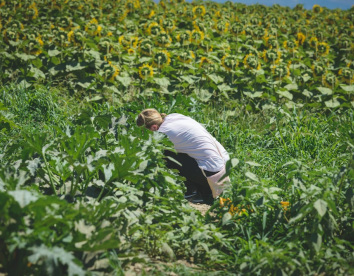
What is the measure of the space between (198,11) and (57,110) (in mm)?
5063

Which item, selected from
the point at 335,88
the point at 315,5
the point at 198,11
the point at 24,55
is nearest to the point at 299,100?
the point at 335,88

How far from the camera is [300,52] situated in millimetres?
8195

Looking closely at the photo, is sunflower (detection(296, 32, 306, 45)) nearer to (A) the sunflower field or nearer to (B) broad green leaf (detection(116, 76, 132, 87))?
(A) the sunflower field

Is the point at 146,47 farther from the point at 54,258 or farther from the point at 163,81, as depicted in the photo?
the point at 54,258

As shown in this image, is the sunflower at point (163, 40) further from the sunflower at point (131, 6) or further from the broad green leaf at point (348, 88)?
the broad green leaf at point (348, 88)

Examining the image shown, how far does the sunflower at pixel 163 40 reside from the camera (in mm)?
7371

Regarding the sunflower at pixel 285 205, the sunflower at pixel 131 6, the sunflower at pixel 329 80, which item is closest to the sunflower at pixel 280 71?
the sunflower at pixel 329 80

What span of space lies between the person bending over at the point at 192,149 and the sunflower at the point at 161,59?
2.50 m

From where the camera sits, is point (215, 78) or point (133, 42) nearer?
point (215, 78)

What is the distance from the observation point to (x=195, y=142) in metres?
4.08

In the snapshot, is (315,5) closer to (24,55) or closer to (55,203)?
(24,55)

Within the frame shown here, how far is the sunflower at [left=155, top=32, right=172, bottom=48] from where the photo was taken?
24.2 ft

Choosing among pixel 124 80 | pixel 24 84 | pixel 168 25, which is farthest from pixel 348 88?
pixel 24 84

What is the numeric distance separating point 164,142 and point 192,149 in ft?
3.14
